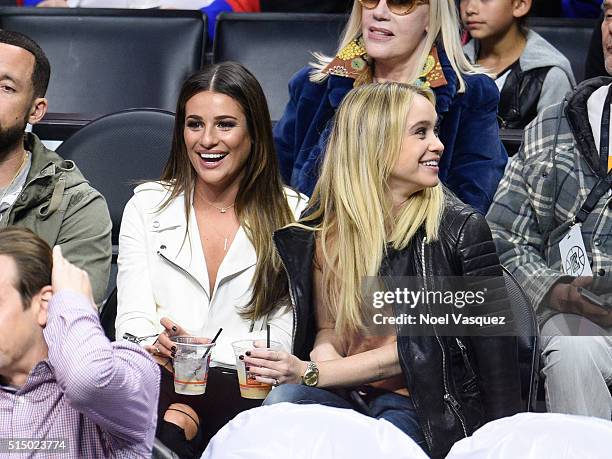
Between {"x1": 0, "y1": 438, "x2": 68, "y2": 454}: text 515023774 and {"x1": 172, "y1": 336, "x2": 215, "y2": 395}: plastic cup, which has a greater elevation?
{"x1": 172, "y1": 336, "x2": 215, "y2": 395}: plastic cup

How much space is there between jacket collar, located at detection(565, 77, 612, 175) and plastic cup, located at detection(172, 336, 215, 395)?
3.73 feet

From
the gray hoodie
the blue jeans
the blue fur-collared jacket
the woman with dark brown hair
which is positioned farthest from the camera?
the gray hoodie

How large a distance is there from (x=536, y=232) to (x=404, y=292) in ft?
2.02

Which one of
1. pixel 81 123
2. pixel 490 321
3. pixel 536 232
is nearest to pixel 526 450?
pixel 490 321

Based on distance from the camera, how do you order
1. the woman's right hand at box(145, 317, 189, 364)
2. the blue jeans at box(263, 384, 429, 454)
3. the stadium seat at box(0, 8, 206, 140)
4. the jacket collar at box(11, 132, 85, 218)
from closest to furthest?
the blue jeans at box(263, 384, 429, 454)
the woman's right hand at box(145, 317, 189, 364)
the jacket collar at box(11, 132, 85, 218)
the stadium seat at box(0, 8, 206, 140)

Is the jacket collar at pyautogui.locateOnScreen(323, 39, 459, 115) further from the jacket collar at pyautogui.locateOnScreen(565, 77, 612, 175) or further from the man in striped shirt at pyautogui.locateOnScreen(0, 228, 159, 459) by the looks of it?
the man in striped shirt at pyautogui.locateOnScreen(0, 228, 159, 459)

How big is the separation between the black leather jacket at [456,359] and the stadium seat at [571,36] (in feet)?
5.90

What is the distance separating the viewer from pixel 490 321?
2473 millimetres

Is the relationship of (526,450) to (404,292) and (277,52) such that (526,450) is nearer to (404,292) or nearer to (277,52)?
(404,292)

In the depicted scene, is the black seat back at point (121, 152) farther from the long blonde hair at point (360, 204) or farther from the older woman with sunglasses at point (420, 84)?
the long blonde hair at point (360, 204)

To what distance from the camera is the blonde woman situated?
245 cm

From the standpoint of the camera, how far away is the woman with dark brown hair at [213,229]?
2750 mm

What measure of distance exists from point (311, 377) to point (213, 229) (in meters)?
0.57

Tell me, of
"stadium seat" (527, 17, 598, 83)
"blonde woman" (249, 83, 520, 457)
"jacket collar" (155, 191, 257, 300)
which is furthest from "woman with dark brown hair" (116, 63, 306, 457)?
"stadium seat" (527, 17, 598, 83)
